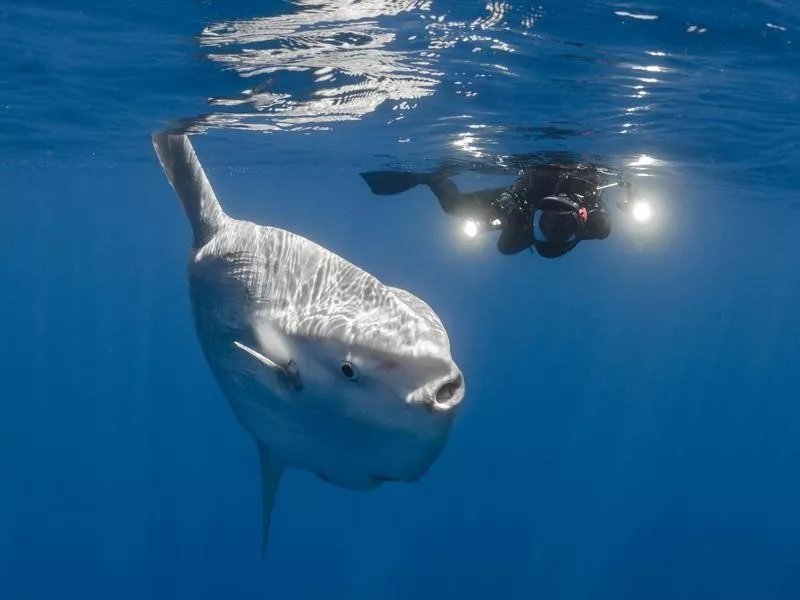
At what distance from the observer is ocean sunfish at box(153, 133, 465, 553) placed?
11.3ft

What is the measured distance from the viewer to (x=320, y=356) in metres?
3.79

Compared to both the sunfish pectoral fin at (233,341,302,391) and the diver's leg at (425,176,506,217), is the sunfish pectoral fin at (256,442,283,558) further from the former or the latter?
the diver's leg at (425,176,506,217)

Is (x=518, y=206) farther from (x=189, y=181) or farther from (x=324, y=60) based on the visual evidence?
(x=189, y=181)

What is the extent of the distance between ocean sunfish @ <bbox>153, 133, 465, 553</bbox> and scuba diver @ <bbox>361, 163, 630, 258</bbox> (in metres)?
4.08

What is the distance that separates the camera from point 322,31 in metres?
8.95

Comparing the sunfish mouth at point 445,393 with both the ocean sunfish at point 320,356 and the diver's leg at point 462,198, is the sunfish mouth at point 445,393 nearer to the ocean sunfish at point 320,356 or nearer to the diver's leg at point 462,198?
the ocean sunfish at point 320,356

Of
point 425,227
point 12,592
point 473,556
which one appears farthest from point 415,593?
point 425,227

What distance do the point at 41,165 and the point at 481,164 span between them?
16.5 metres

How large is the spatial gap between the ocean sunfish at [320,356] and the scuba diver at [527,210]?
13.4 ft

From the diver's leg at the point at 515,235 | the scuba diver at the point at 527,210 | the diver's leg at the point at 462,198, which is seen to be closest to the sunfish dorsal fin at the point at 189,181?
the scuba diver at the point at 527,210

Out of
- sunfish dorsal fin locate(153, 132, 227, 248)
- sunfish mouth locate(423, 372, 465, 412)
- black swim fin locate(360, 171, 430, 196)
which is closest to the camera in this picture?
sunfish mouth locate(423, 372, 465, 412)

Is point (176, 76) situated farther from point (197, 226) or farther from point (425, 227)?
point (425, 227)

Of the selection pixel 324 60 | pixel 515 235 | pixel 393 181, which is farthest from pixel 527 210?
pixel 324 60

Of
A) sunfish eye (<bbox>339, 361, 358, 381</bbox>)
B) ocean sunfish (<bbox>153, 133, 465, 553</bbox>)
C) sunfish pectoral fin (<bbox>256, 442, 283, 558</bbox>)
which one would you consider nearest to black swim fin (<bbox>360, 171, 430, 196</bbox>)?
ocean sunfish (<bbox>153, 133, 465, 553</bbox>)
